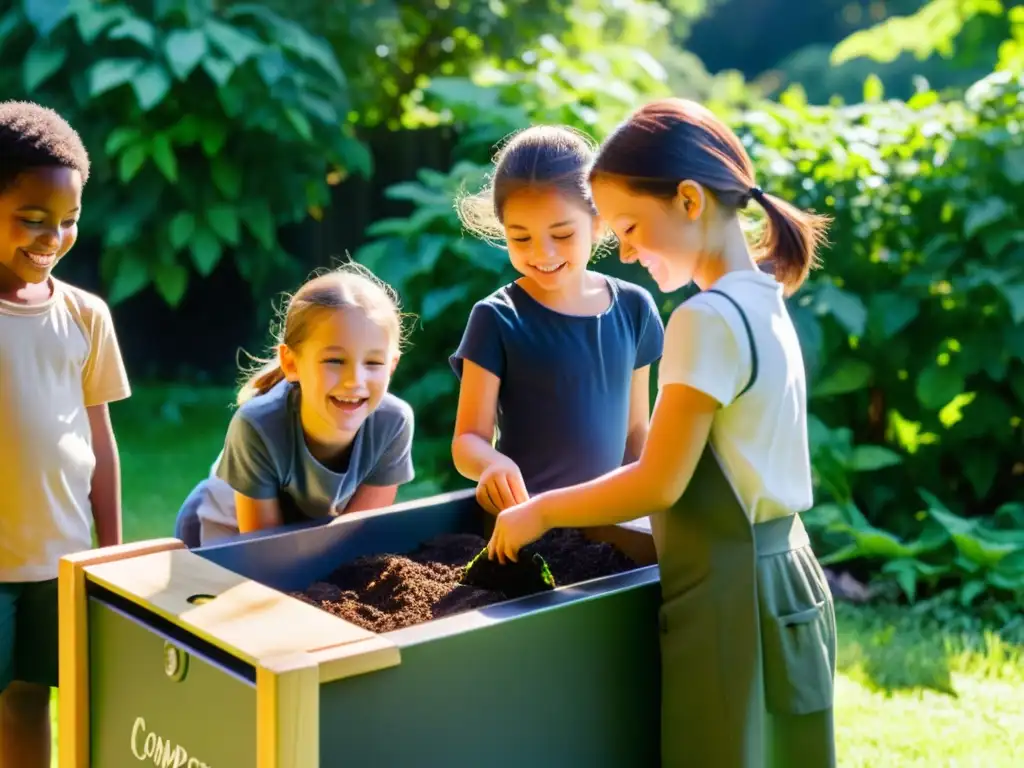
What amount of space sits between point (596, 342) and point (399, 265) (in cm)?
244

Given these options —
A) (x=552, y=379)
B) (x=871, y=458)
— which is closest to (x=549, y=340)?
(x=552, y=379)

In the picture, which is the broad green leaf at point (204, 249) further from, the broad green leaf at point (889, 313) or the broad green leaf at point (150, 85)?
the broad green leaf at point (889, 313)

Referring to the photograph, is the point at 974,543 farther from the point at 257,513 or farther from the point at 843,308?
the point at 257,513

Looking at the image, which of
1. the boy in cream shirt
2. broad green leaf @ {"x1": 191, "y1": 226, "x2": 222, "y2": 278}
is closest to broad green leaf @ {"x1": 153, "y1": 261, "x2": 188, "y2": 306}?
broad green leaf @ {"x1": 191, "y1": 226, "x2": 222, "y2": 278}

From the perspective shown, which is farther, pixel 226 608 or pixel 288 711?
pixel 226 608

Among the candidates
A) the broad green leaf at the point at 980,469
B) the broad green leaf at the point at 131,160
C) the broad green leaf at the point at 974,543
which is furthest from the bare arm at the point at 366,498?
the broad green leaf at the point at 131,160

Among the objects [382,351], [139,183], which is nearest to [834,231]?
[382,351]

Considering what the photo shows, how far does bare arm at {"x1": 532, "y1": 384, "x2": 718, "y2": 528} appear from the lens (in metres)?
1.49

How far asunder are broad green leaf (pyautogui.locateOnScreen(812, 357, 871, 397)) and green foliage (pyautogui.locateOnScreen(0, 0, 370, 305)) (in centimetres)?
293

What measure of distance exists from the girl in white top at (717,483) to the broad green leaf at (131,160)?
14.7ft

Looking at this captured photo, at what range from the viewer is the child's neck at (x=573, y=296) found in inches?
90.0

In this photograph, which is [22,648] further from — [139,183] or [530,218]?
[139,183]

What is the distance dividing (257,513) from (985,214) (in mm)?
2909

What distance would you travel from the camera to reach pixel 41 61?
565 centimetres
